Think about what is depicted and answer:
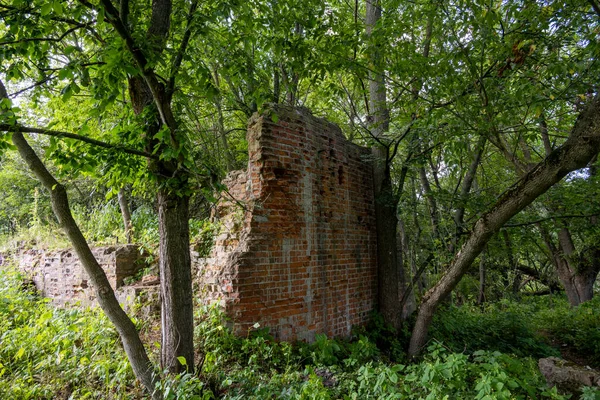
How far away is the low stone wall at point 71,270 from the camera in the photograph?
6.21 metres

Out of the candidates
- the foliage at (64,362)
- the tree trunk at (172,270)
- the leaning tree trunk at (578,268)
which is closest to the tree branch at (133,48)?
the tree trunk at (172,270)

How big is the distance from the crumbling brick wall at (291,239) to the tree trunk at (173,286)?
2.75 ft

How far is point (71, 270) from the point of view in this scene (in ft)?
23.0

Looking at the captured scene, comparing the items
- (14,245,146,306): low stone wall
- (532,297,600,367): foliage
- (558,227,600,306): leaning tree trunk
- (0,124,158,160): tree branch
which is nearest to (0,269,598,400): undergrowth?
(14,245,146,306): low stone wall

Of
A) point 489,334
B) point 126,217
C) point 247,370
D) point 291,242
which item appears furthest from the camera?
point 126,217

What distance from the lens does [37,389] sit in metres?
3.38

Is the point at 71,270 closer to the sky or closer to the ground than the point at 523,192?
closer to the ground

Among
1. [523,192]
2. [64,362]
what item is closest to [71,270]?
→ [64,362]

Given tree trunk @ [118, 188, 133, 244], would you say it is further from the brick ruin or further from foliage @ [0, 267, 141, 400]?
foliage @ [0, 267, 141, 400]

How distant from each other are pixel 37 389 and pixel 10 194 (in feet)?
48.4

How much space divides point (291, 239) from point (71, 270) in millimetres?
5166

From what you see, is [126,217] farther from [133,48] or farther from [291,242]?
[133,48]

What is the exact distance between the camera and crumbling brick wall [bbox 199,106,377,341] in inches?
166

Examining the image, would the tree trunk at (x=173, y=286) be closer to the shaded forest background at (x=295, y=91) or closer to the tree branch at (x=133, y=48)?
the shaded forest background at (x=295, y=91)
